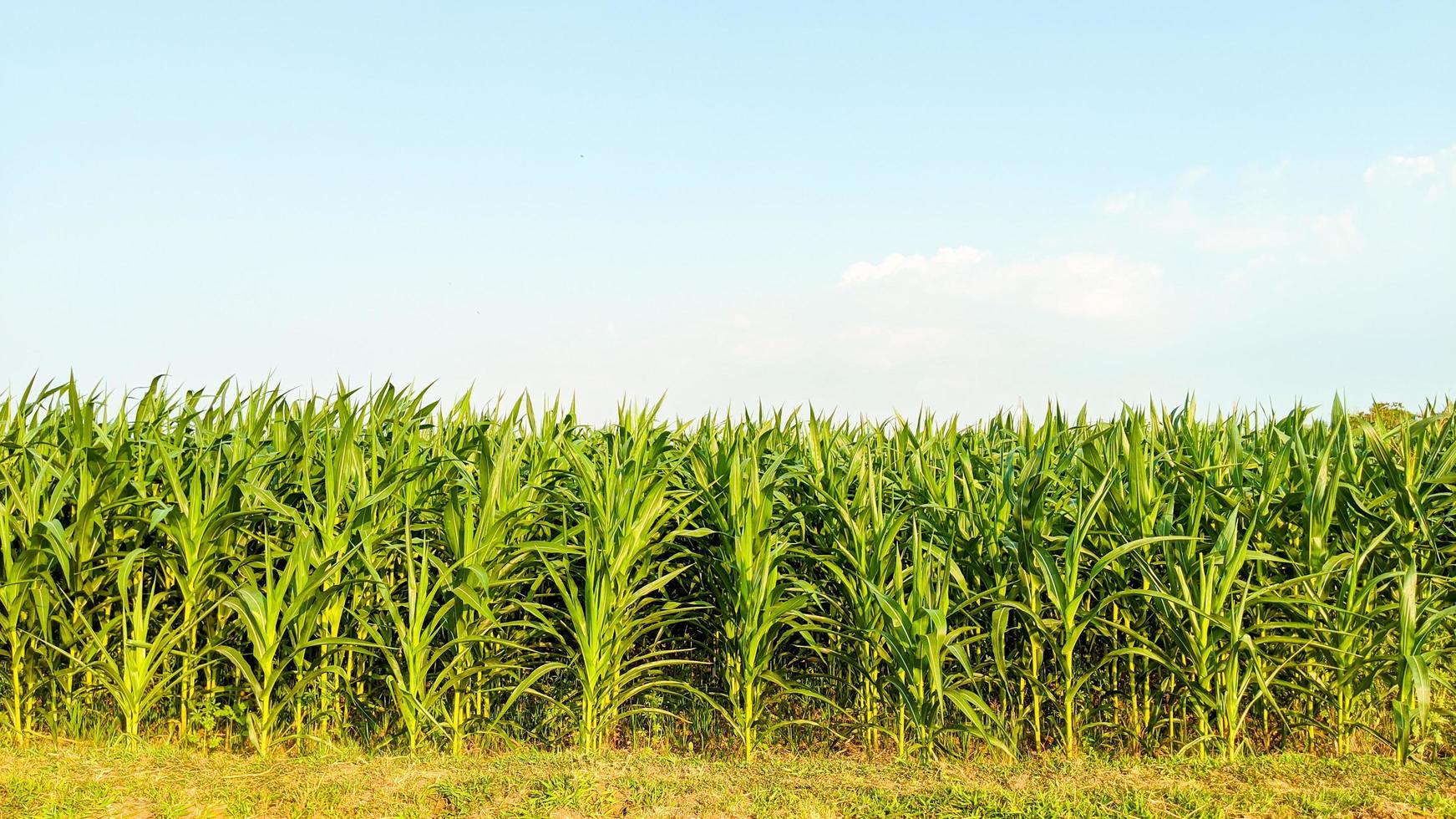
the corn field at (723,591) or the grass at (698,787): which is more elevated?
the corn field at (723,591)

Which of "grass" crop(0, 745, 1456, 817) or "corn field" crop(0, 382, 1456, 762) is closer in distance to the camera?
"grass" crop(0, 745, 1456, 817)

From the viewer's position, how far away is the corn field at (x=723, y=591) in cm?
399

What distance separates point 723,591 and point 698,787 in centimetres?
92

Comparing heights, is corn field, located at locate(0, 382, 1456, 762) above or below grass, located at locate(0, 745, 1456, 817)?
above

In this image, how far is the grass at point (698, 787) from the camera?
3.45m

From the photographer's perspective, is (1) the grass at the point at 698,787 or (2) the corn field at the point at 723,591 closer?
(1) the grass at the point at 698,787

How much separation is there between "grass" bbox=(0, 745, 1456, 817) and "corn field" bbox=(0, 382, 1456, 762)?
0.71ft

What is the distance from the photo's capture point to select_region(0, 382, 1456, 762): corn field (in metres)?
3.99

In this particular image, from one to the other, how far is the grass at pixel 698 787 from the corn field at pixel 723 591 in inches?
8.5

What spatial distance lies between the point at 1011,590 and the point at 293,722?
3.24m

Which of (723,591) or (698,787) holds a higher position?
(723,591)

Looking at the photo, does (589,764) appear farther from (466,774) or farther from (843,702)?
(843,702)

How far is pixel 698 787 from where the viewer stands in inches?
142

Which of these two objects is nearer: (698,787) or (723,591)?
(698,787)
